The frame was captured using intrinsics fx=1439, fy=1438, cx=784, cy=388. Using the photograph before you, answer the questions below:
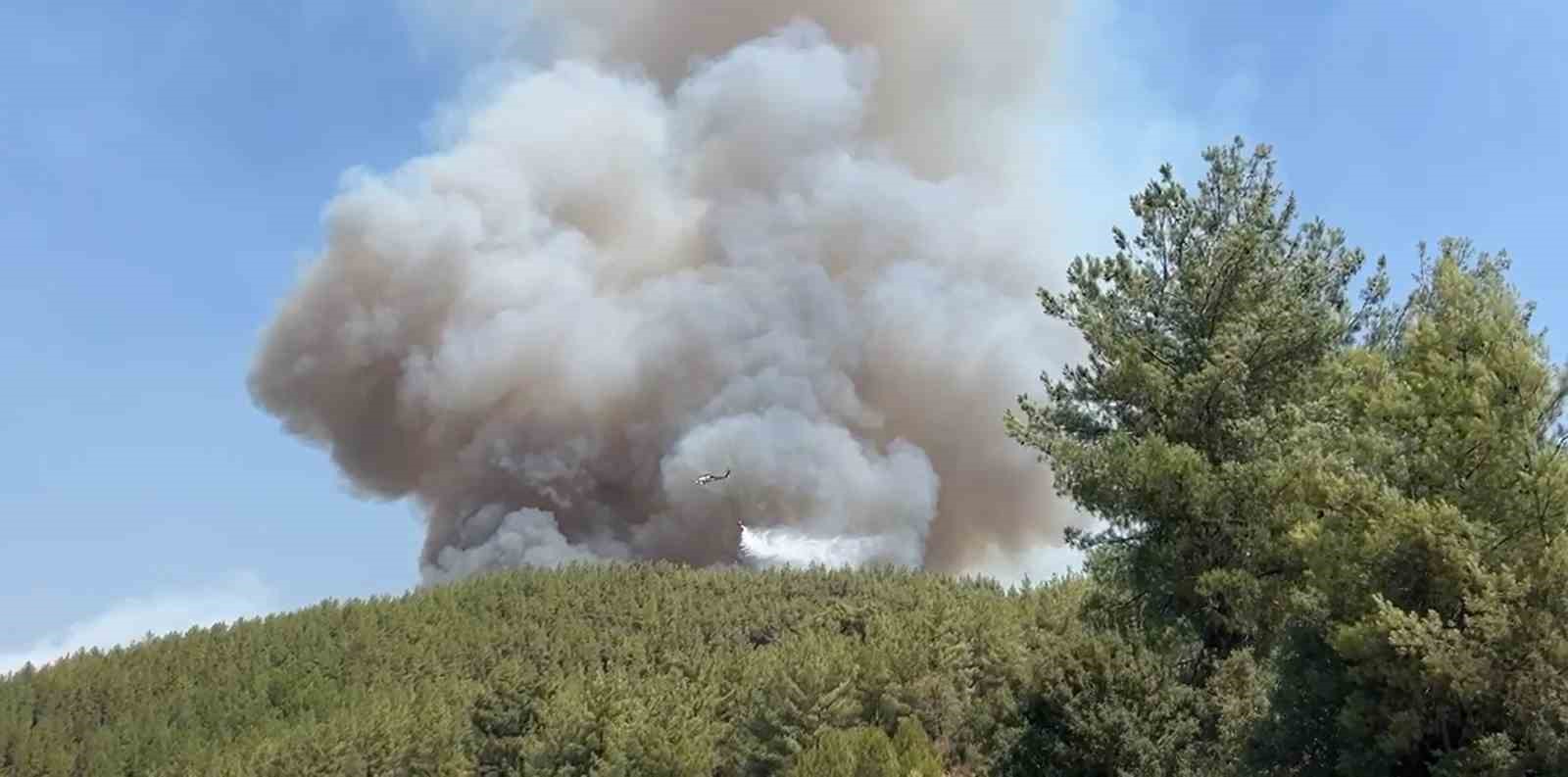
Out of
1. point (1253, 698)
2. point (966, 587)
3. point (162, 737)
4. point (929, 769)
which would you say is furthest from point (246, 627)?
point (1253, 698)

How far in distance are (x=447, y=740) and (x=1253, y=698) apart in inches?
2398

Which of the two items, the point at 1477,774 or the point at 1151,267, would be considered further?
the point at 1151,267

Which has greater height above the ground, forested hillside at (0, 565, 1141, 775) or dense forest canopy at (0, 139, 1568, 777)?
forested hillside at (0, 565, 1141, 775)

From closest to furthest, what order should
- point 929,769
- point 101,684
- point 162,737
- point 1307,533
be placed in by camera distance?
point 1307,533
point 929,769
point 162,737
point 101,684

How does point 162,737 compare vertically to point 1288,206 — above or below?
above

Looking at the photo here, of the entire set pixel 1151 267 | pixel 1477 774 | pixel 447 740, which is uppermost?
pixel 447 740

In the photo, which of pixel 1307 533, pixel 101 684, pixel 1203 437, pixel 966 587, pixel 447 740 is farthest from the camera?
pixel 966 587

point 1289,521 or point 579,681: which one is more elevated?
point 579,681

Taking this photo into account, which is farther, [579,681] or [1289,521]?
[579,681]

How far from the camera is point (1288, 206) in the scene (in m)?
31.9

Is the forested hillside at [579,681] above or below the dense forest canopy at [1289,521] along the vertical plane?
above

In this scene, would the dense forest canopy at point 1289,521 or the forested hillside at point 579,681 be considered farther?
the forested hillside at point 579,681

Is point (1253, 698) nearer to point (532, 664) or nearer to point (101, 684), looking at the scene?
point (532, 664)

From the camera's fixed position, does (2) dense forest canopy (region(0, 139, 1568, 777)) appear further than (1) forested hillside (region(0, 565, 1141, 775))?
No
